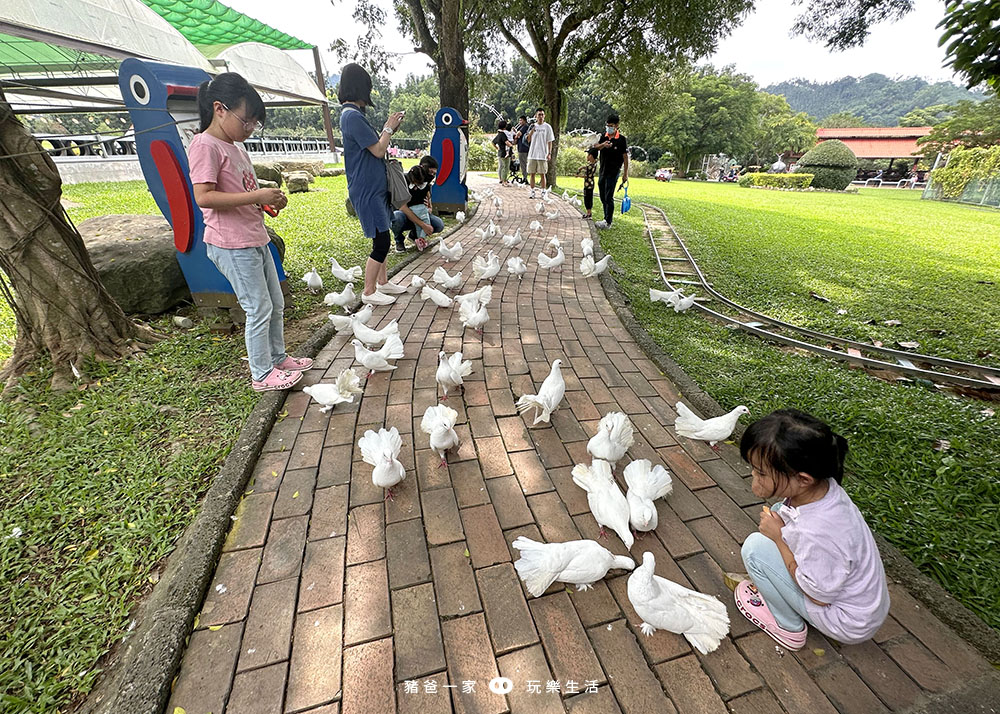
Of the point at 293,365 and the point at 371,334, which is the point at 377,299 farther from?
the point at 293,365

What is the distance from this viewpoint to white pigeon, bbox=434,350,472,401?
3082mm

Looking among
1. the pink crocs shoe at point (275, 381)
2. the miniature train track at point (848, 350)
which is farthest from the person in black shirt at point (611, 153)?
the pink crocs shoe at point (275, 381)

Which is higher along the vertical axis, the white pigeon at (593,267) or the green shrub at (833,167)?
the green shrub at (833,167)

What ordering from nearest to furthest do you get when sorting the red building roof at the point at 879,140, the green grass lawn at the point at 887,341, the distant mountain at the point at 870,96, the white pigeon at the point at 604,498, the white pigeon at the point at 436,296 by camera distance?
the white pigeon at the point at 604,498
the green grass lawn at the point at 887,341
the white pigeon at the point at 436,296
the red building roof at the point at 879,140
the distant mountain at the point at 870,96

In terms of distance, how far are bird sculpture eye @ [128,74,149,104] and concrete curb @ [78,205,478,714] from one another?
3.18 m

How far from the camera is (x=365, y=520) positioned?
2.21 metres

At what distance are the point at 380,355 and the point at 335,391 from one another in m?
0.46

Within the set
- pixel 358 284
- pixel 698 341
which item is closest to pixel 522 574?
pixel 698 341

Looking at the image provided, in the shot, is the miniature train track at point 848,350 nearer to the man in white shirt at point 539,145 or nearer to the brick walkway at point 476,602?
the brick walkway at point 476,602

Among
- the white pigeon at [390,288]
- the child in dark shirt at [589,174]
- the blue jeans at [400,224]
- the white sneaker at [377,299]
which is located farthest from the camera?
the child in dark shirt at [589,174]

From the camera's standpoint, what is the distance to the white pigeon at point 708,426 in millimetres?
2641

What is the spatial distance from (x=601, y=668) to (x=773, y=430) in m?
1.10

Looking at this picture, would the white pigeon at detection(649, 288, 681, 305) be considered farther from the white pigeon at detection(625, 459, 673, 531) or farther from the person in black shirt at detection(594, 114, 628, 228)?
the person in black shirt at detection(594, 114, 628, 228)

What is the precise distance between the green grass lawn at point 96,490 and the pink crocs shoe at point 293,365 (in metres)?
0.32
